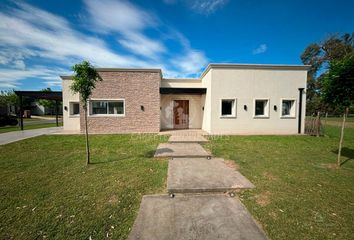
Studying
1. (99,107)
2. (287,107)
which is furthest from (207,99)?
(99,107)

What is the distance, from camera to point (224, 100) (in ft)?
32.4

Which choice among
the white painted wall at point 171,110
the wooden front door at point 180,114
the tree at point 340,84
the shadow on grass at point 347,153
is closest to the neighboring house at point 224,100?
the white painted wall at point 171,110

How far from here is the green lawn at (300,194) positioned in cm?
208

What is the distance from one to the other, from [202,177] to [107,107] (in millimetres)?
8977

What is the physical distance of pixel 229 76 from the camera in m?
9.65

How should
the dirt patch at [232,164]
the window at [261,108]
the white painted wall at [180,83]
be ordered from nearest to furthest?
the dirt patch at [232,164] → the window at [261,108] → the white painted wall at [180,83]

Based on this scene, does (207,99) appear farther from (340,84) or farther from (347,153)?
(347,153)

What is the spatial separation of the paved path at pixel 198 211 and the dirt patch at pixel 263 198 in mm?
312

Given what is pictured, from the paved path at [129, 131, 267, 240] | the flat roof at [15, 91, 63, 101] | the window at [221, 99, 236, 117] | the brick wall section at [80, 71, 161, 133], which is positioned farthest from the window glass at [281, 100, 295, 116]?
the flat roof at [15, 91, 63, 101]

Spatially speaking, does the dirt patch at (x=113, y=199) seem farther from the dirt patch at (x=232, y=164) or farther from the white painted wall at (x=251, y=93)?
the white painted wall at (x=251, y=93)

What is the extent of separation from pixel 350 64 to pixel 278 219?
4.71 metres

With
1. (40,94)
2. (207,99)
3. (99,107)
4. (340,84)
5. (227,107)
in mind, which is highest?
(40,94)

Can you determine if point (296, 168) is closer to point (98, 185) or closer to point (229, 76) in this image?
point (98, 185)

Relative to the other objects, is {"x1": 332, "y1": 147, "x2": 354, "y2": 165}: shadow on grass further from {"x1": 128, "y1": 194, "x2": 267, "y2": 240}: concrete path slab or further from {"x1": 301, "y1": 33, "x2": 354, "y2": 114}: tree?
{"x1": 301, "y1": 33, "x2": 354, "y2": 114}: tree
